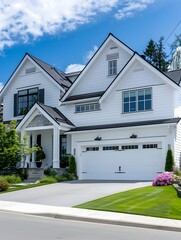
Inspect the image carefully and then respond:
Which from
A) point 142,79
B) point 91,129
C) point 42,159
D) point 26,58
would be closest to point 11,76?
point 26,58

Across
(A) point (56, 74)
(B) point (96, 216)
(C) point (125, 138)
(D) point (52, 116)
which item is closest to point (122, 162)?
(C) point (125, 138)

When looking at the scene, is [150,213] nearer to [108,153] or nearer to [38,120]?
[108,153]

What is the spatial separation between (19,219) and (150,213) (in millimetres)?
4213

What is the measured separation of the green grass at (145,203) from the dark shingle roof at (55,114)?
38.9 ft

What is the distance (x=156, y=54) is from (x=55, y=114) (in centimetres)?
2904

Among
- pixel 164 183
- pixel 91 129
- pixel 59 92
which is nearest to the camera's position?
pixel 164 183

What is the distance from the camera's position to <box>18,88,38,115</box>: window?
31.2 meters

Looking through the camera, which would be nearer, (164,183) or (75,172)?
(164,183)

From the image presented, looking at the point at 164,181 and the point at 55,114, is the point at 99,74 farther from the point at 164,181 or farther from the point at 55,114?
the point at 164,181

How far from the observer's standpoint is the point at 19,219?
1158 cm

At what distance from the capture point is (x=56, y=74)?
3209cm

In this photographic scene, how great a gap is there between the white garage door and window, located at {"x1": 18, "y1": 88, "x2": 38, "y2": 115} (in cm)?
733

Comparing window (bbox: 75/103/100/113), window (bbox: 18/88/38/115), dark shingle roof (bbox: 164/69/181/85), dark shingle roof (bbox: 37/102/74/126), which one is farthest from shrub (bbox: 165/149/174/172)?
window (bbox: 18/88/38/115)

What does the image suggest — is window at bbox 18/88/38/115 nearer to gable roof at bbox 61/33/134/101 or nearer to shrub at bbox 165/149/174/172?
gable roof at bbox 61/33/134/101
